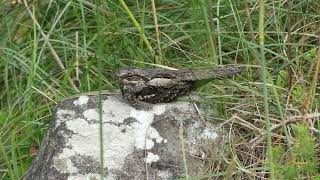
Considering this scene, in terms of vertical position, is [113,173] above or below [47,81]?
below

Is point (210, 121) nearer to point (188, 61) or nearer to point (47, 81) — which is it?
point (188, 61)

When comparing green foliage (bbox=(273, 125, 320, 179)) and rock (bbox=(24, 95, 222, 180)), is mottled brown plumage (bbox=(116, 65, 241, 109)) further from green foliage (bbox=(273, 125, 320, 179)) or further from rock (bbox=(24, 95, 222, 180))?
green foliage (bbox=(273, 125, 320, 179))

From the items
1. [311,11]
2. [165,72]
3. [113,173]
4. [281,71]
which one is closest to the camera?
[113,173]

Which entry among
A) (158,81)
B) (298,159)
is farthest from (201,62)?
(298,159)

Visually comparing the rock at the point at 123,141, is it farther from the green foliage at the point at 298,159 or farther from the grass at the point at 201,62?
the green foliage at the point at 298,159

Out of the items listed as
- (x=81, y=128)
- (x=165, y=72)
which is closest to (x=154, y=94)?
(x=165, y=72)

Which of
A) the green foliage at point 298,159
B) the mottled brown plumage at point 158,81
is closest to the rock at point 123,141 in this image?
the mottled brown plumage at point 158,81
